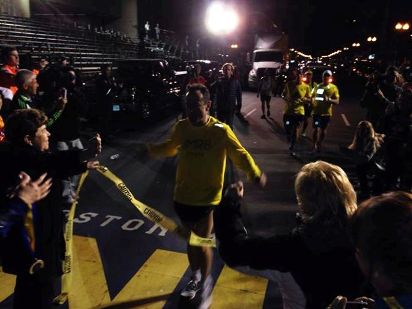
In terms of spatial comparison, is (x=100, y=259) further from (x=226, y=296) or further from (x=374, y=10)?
(x=374, y=10)

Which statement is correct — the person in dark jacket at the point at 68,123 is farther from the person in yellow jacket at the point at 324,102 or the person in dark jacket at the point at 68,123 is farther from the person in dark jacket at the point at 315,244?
the person in yellow jacket at the point at 324,102

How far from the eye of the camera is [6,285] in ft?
14.8

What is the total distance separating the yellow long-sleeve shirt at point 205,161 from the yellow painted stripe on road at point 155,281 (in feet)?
3.41

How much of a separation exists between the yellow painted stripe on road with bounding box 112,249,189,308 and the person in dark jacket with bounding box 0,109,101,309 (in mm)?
1233

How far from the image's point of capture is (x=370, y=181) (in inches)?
313

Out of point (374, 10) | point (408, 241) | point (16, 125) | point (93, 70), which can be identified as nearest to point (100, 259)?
point (16, 125)

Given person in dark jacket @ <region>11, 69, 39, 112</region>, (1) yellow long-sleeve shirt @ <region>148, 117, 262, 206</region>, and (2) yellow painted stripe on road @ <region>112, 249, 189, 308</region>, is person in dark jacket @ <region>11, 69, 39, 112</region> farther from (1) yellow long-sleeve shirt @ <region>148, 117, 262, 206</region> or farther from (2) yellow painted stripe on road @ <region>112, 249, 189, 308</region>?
(1) yellow long-sleeve shirt @ <region>148, 117, 262, 206</region>

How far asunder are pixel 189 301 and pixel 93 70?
69.8 ft

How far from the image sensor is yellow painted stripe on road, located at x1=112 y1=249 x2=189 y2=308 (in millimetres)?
4254

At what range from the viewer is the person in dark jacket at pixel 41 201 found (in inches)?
117

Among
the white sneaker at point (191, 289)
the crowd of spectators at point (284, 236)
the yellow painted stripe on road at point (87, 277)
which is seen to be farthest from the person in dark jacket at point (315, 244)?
the yellow painted stripe on road at point (87, 277)

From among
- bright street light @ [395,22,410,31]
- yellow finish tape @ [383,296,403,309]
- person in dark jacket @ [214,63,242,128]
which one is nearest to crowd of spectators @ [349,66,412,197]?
person in dark jacket @ [214,63,242,128]

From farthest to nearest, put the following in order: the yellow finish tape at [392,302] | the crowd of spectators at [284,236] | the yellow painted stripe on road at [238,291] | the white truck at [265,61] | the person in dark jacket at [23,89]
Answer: the white truck at [265,61]
the person in dark jacket at [23,89]
the yellow painted stripe on road at [238,291]
the crowd of spectators at [284,236]
the yellow finish tape at [392,302]

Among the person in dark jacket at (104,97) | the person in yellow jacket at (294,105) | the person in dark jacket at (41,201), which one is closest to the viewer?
the person in dark jacket at (41,201)
